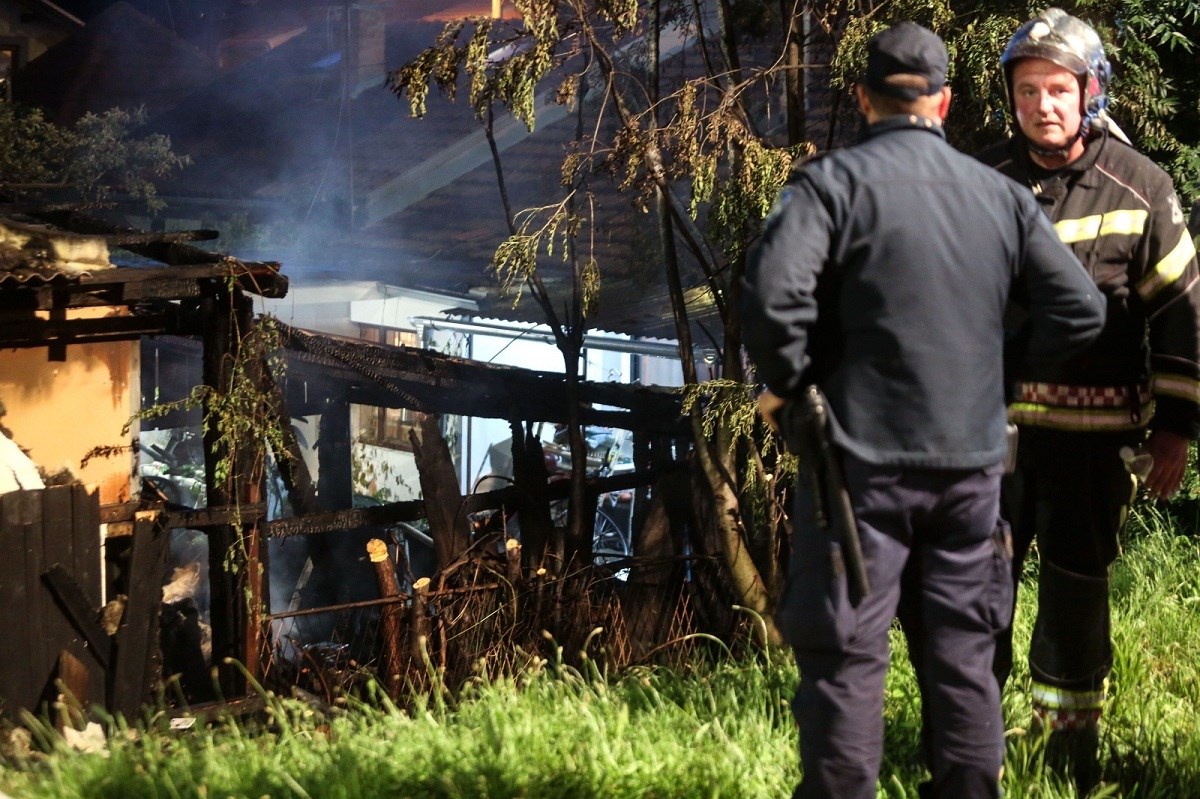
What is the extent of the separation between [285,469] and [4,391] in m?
1.92

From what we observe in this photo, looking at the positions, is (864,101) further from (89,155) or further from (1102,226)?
(89,155)

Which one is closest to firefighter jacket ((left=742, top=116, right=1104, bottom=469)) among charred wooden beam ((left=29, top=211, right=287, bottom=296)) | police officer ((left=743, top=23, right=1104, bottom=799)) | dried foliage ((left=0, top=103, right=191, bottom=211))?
police officer ((left=743, top=23, right=1104, bottom=799))

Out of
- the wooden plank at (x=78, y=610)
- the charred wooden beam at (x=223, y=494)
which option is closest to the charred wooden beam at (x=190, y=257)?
the charred wooden beam at (x=223, y=494)

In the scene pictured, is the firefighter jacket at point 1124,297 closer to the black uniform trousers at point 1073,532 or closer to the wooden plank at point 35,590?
the black uniform trousers at point 1073,532

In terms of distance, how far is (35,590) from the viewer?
710 centimetres

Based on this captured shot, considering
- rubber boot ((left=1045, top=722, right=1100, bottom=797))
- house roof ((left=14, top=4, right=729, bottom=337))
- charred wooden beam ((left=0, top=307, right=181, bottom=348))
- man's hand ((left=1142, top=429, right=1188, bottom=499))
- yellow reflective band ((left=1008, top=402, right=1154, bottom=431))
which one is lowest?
rubber boot ((left=1045, top=722, right=1100, bottom=797))

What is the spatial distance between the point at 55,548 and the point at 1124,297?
18.8ft

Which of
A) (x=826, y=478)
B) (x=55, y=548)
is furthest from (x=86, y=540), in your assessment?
(x=826, y=478)

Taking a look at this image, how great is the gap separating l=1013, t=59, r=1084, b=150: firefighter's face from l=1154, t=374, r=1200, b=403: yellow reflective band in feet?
2.47

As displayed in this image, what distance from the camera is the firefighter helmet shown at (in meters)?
3.70

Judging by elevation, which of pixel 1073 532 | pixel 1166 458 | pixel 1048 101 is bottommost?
pixel 1073 532

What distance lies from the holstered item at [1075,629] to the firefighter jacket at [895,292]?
3.10 ft

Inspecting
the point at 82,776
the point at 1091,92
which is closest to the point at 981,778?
the point at 1091,92

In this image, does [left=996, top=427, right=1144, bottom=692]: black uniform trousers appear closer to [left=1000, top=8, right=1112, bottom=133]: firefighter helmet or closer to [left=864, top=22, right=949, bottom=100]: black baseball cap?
[left=1000, top=8, right=1112, bottom=133]: firefighter helmet
